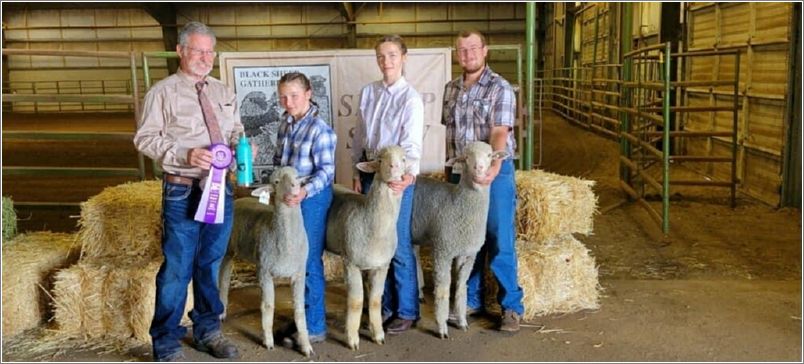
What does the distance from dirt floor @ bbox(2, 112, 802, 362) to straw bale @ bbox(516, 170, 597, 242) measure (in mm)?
616

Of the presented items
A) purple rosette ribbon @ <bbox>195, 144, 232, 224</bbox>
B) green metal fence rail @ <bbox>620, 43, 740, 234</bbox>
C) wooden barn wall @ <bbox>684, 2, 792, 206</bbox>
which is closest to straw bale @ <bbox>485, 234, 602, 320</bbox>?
purple rosette ribbon @ <bbox>195, 144, 232, 224</bbox>

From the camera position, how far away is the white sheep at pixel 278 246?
4.06 metres

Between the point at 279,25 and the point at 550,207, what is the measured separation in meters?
22.6

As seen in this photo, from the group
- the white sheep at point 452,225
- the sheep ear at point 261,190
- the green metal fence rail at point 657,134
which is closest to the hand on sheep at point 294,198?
the sheep ear at point 261,190

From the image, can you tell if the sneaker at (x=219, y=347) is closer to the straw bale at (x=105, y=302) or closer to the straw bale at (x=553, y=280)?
the straw bale at (x=105, y=302)

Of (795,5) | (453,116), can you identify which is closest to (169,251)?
(453,116)

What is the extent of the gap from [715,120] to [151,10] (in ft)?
59.9

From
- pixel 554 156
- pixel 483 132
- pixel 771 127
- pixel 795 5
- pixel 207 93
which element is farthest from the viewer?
pixel 554 156

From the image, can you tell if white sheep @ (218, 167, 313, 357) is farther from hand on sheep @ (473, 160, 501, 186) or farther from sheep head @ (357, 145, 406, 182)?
hand on sheep @ (473, 160, 501, 186)

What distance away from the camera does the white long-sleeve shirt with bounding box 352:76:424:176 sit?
4.28 meters

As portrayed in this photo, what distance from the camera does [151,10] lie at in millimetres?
23438

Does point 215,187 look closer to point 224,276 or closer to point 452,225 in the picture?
point 224,276

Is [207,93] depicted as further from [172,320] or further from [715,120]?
[715,120]

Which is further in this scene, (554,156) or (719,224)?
(554,156)
